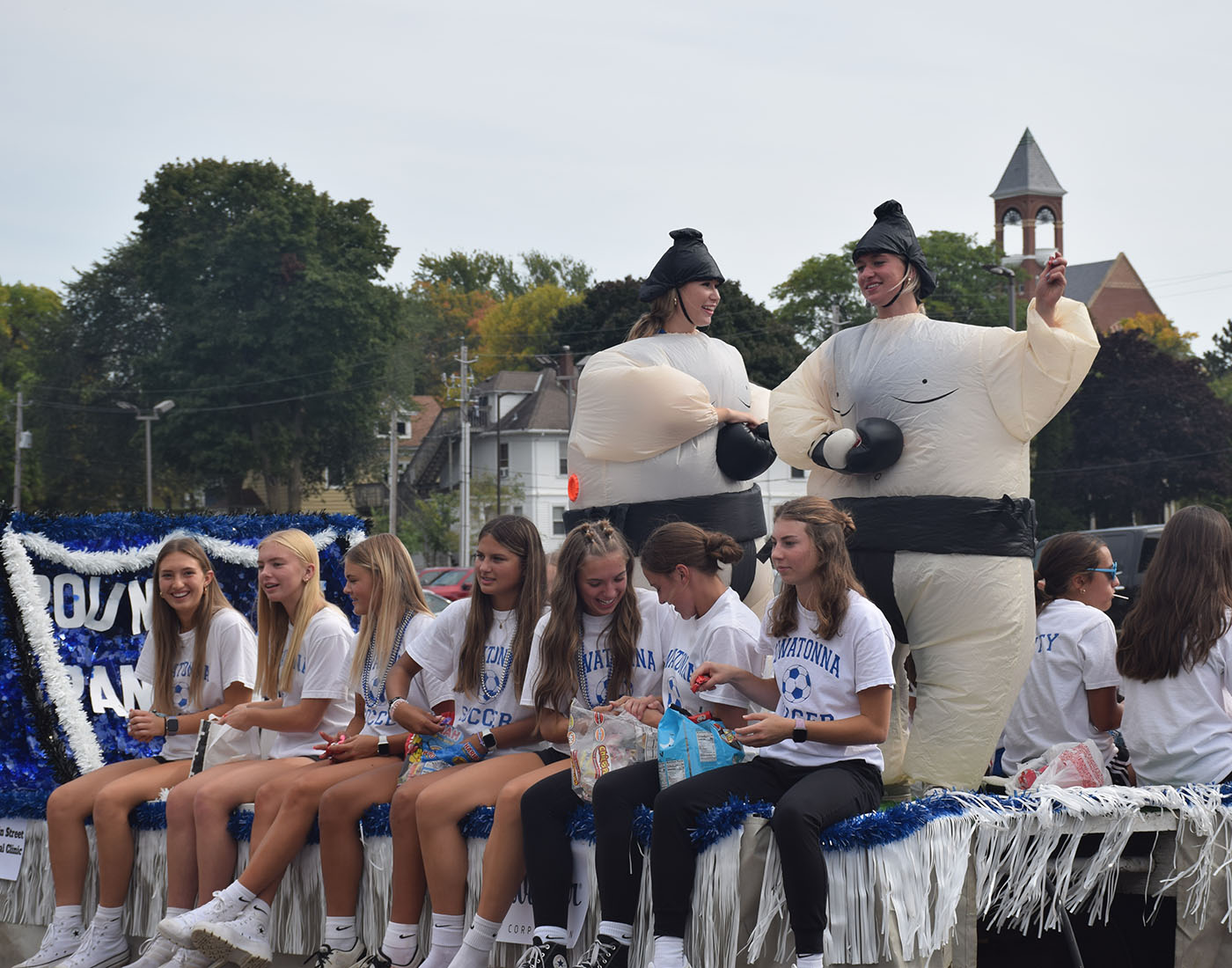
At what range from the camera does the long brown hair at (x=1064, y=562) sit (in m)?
5.21

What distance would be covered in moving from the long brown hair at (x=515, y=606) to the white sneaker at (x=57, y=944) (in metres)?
1.60

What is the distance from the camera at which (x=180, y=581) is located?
5488 millimetres

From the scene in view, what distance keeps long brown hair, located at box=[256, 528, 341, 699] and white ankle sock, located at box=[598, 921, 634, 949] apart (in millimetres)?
1912

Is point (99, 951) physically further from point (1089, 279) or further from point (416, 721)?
point (1089, 279)

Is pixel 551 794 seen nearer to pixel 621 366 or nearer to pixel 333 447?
pixel 621 366

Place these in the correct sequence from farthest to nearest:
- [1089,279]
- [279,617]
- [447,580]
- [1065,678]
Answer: [1089,279] < [447,580] < [279,617] < [1065,678]

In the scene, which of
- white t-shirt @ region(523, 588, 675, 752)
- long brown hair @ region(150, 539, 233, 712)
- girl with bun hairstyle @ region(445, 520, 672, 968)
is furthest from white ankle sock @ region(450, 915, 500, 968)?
long brown hair @ region(150, 539, 233, 712)

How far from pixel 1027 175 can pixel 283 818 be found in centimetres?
6137

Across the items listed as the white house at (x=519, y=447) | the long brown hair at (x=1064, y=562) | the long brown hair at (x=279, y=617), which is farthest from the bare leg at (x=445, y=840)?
the white house at (x=519, y=447)

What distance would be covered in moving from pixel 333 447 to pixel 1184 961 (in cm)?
3675

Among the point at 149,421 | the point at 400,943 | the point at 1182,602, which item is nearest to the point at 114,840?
the point at 400,943

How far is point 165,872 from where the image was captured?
500cm

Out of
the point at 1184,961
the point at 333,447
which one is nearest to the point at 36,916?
the point at 1184,961

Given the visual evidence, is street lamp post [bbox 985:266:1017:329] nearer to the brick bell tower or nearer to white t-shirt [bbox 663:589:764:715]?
white t-shirt [bbox 663:589:764:715]
